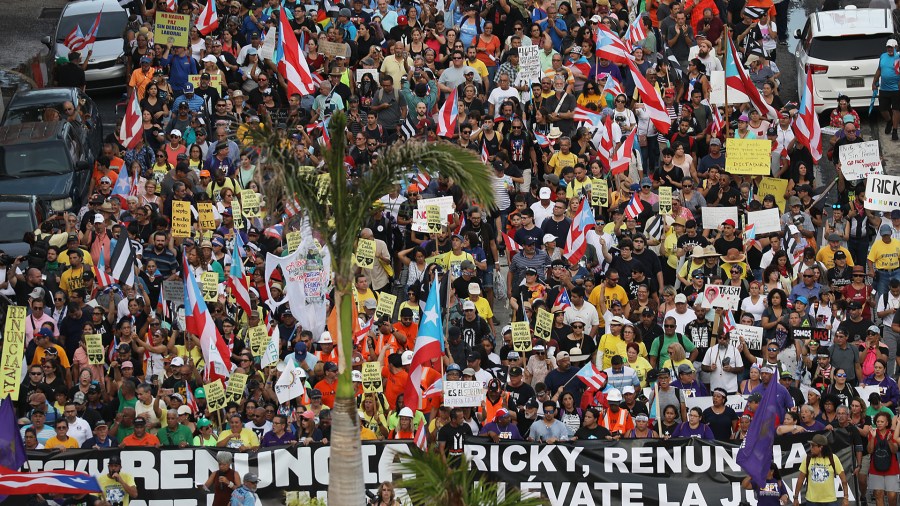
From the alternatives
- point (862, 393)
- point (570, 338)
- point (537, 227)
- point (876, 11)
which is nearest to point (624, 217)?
point (537, 227)

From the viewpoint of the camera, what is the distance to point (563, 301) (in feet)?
88.7

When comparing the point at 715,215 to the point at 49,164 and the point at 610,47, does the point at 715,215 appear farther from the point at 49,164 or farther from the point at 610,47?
the point at 49,164

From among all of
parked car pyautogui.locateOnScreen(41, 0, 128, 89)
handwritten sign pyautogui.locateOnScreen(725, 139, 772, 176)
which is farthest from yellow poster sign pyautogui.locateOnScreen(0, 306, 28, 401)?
parked car pyautogui.locateOnScreen(41, 0, 128, 89)

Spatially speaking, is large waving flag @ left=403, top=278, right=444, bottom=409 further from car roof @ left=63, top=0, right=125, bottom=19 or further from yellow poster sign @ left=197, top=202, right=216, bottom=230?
car roof @ left=63, top=0, right=125, bottom=19

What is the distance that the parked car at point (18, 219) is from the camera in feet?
97.2

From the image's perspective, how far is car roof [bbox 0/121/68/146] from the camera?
32750 mm

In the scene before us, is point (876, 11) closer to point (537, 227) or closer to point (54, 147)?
point (537, 227)

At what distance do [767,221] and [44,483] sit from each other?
10805 millimetres

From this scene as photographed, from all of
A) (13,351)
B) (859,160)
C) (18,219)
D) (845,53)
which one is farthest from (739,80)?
(13,351)

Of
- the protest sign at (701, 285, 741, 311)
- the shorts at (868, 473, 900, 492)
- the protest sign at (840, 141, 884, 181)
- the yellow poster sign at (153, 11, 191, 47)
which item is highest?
the yellow poster sign at (153, 11, 191, 47)

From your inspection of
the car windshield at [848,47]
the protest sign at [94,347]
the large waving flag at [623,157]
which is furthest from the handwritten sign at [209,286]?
the car windshield at [848,47]

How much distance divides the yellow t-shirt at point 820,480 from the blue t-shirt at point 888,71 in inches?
411

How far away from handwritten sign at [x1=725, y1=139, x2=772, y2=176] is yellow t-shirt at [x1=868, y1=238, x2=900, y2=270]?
7.87 ft

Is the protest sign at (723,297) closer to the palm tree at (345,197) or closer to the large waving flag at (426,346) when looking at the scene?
the large waving flag at (426,346)
